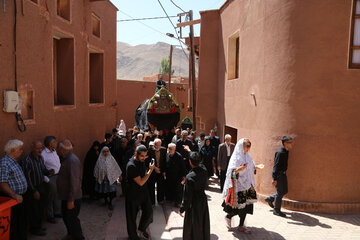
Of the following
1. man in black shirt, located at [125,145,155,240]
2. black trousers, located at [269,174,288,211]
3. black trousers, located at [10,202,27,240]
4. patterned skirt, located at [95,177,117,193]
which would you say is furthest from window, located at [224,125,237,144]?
black trousers, located at [10,202,27,240]

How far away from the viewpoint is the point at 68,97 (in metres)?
7.70

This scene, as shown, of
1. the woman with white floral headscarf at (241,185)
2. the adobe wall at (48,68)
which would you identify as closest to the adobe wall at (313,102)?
the woman with white floral headscarf at (241,185)

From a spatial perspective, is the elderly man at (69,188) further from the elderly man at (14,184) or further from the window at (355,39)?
the window at (355,39)

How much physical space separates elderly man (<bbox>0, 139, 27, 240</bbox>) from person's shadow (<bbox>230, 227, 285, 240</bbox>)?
3.64 metres

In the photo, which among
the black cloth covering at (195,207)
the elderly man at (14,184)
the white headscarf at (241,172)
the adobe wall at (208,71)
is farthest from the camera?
the adobe wall at (208,71)

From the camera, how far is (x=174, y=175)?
7.23m

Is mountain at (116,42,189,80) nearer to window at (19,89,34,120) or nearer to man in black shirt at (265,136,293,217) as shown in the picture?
window at (19,89,34,120)

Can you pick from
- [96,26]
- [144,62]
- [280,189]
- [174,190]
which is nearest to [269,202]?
[280,189]

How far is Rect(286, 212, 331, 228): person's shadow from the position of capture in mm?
6039

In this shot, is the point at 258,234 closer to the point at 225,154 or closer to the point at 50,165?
the point at 225,154

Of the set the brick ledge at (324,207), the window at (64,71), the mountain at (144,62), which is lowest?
the brick ledge at (324,207)

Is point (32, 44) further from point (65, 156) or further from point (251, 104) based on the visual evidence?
point (251, 104)

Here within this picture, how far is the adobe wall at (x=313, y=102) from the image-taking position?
6.46m

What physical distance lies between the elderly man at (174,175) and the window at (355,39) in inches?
170
